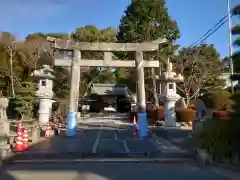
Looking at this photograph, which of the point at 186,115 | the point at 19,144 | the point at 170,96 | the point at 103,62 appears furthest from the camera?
the point at 186,115

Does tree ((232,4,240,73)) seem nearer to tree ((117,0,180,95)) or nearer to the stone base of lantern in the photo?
the stone base of lantern

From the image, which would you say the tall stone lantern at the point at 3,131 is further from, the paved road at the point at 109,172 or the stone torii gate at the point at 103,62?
the stone torii gate at the point at 103,62

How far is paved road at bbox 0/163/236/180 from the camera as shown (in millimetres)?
8852

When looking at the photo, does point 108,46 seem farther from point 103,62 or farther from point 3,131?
point 3,131

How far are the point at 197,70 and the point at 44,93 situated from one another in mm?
20853

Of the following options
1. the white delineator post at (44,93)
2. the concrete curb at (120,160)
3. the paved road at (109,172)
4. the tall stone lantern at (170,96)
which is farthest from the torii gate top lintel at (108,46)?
the paved road at (109,172)

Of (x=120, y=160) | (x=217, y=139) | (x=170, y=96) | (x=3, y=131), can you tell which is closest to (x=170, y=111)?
(x=170, y=96)

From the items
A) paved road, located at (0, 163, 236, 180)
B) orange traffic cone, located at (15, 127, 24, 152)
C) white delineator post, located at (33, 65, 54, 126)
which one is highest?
white delineator post, located at (33, 65, 54, 126)

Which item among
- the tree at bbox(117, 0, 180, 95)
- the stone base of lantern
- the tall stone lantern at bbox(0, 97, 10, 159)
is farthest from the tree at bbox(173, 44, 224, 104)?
the tall stone lantern at bbox(0, 97, 10, 159)

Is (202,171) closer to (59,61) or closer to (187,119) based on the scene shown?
(59,61)

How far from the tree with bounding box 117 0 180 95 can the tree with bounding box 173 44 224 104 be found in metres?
3.42

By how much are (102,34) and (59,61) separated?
29257 mm

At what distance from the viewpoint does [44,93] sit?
24.3 metres

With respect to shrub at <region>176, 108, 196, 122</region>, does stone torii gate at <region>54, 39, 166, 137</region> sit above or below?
above
